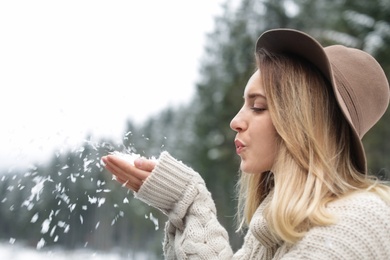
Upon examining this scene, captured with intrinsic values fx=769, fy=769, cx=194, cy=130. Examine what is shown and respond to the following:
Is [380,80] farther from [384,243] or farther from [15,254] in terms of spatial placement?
[15,254]

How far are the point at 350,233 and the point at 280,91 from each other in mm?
388

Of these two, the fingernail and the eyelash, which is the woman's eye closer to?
the eyelash

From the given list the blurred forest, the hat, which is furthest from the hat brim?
the blurred forest

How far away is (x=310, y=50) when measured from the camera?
6.01ft

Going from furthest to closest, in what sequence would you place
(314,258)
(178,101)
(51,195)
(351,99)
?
(178,101) → (51,195) → (351,99) → (314,258)

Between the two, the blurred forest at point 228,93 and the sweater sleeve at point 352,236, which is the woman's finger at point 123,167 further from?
the blurred forest at point 228,93

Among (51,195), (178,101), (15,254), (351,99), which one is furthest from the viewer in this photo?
(178,101)

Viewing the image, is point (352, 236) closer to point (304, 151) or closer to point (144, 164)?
A: point (304, 151)

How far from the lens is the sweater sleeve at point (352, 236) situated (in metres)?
1.70

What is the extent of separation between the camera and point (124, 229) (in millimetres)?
26000

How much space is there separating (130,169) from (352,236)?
0.65m

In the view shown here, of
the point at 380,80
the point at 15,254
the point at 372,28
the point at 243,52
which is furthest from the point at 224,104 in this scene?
the point at 380,80

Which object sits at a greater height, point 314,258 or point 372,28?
point 314,258

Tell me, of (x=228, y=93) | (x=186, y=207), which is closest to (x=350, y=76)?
(x=186, y=207)
